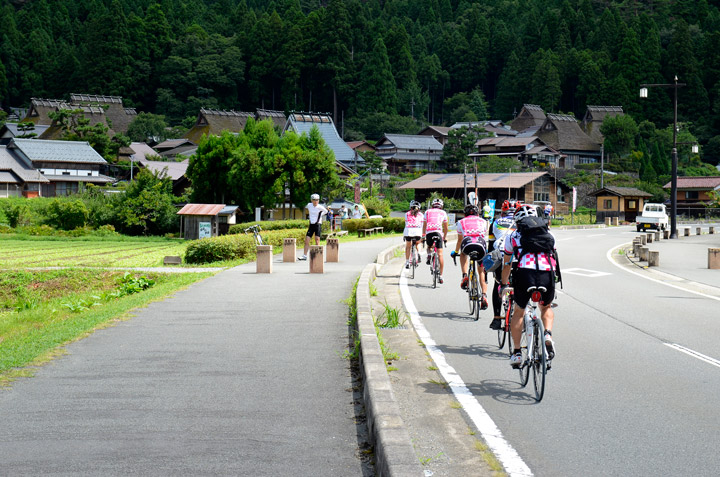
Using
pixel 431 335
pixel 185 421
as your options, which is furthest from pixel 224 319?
pixel 185 421

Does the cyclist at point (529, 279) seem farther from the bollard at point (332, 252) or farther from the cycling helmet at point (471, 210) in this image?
the bollard at point (332, 252)

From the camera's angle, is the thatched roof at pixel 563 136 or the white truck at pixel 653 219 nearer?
the white truck at pixel 653 219

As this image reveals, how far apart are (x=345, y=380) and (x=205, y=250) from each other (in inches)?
622

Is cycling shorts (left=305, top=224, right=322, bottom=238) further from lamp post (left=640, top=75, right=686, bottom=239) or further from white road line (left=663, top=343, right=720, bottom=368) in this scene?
lamp post (left=640, top=75, right=686, bottom=239)

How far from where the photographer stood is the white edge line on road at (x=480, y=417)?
4.31 meters

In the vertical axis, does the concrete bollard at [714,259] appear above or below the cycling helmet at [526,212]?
below

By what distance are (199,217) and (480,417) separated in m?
39.6

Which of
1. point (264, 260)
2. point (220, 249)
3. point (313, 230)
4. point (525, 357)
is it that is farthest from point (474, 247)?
point (220, 249)

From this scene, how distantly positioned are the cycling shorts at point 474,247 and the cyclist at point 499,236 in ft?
4.33

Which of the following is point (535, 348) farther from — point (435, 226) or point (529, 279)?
point (435, 226)

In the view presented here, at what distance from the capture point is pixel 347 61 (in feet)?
340

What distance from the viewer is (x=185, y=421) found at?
16.8ft

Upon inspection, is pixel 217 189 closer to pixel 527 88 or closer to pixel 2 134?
pixel 2 134

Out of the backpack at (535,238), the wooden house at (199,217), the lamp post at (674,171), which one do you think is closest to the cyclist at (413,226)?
the backpack at (535,238)
